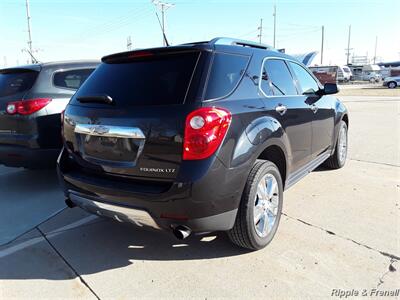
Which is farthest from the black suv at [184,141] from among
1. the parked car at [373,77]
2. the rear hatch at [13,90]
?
the parked car at [373,77]

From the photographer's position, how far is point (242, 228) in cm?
289

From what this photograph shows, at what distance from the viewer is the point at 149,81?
2885 millimetres

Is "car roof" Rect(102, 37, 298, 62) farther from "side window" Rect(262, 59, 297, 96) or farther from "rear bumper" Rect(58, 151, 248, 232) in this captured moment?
"rear bumper" Rect(58, 151, 248, 232)

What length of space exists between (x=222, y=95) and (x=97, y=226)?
205cm

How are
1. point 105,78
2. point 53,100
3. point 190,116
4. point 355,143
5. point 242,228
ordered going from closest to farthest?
point 190,116
point 242,228
point 105,78
point 53,100
point 355,143

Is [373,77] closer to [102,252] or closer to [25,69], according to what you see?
[25,69]

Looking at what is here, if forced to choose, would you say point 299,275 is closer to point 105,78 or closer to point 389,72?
point 105,78

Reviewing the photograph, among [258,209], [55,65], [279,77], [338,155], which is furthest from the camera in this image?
[338,155]

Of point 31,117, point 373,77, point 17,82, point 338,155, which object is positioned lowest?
point 373,77

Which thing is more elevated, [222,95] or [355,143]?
[222,95]

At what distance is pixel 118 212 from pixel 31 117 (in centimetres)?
256

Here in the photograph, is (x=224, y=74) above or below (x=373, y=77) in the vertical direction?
above

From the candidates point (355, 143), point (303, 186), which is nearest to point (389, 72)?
point (355, 143)

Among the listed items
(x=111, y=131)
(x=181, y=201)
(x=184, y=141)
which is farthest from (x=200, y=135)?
(x=111, y=131)
